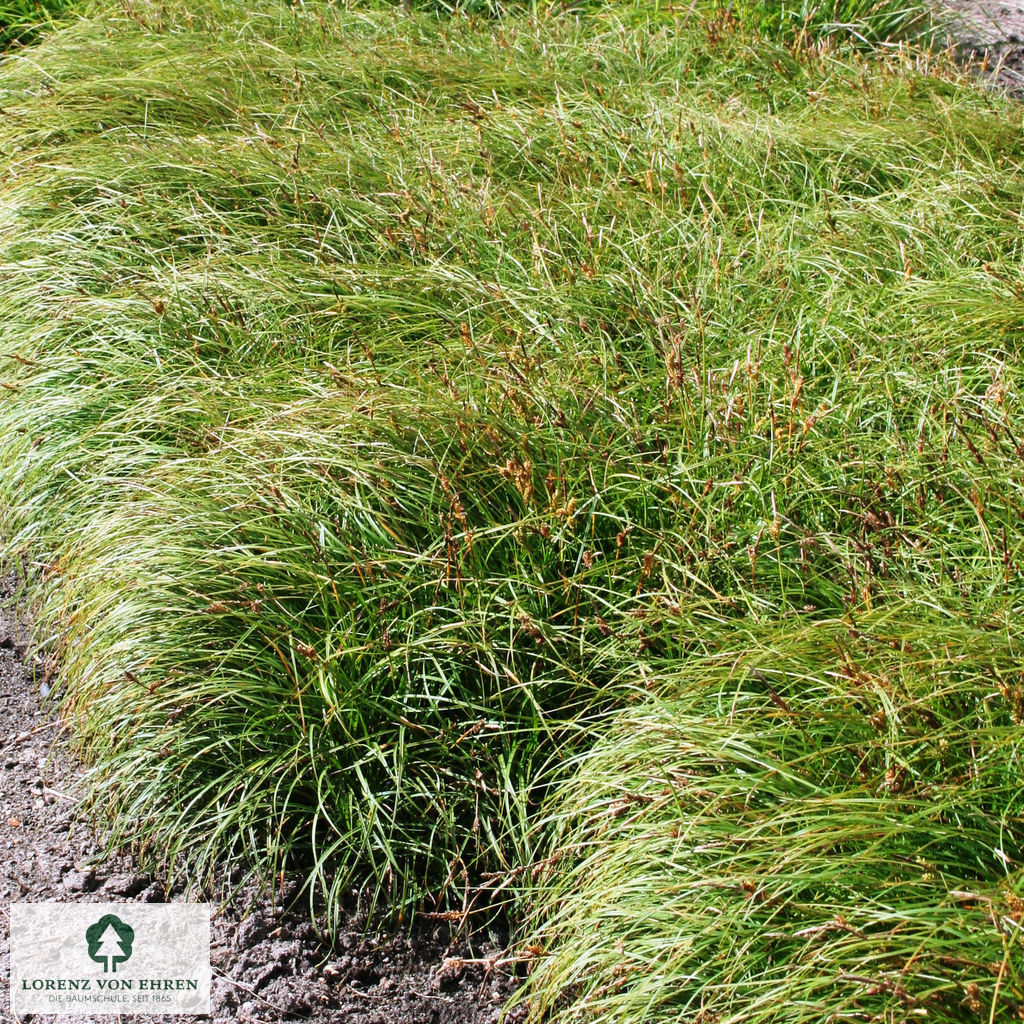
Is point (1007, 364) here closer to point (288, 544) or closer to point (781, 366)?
point (781, 366)

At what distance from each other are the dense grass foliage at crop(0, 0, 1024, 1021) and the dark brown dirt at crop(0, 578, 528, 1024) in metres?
0.10

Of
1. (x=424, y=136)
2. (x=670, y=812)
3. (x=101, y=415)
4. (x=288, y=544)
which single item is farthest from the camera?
(x=424, y=136)

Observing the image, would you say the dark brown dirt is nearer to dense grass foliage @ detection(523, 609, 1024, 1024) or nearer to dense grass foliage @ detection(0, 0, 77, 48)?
dense grass foliage @ detection(523, 609, 1024, 1024)

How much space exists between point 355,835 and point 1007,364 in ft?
7.28

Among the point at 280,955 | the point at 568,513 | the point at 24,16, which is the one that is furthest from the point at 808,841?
the point at 24,16

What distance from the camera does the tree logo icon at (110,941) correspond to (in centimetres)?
257

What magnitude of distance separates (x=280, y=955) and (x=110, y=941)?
397 millimetres

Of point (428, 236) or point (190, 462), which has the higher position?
point (428, 236)

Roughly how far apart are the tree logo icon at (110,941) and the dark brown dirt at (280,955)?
0.06m

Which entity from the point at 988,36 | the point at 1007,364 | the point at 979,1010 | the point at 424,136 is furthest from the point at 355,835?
the point at 988,36

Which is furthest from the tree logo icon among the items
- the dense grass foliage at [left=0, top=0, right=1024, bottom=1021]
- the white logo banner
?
the dense grass foliage at [left=0, top=0, right=1024, bottom=1021]

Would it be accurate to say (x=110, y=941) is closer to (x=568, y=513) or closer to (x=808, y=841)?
(x=568, y=513)

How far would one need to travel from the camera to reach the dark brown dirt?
8.12ft

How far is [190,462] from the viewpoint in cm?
317
